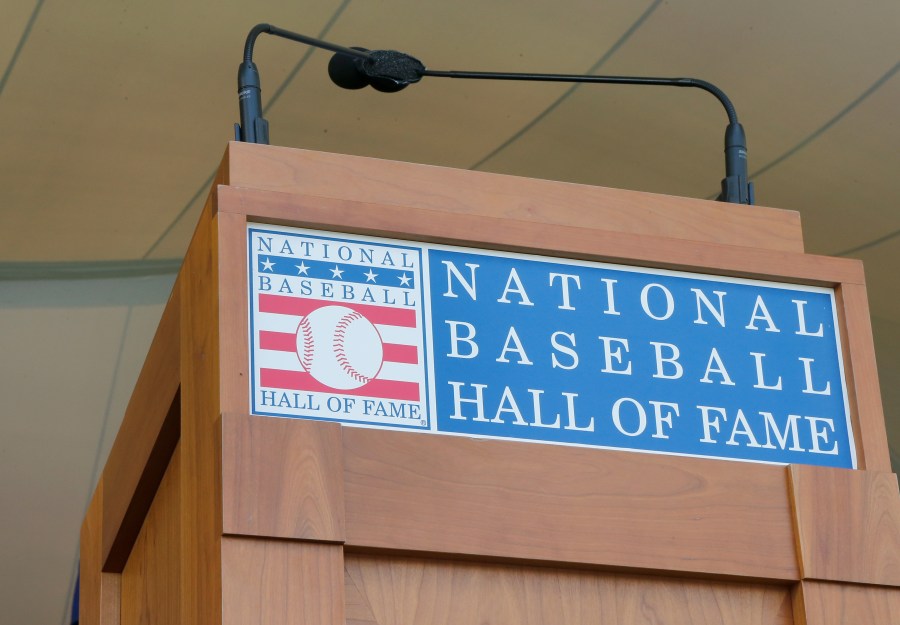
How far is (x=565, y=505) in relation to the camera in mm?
1207

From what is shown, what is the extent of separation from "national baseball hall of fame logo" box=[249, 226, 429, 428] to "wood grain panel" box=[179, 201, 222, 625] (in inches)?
1.4

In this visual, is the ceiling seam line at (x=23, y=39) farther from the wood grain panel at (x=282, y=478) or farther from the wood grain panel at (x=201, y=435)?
the wood grain panel at (x=282, y=478)

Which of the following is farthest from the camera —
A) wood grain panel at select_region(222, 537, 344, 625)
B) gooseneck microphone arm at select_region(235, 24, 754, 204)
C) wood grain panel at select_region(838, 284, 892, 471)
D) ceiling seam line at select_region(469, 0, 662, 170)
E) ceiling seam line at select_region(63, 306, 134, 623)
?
ceiling seam line at select_region(63, 306, 134, 623)

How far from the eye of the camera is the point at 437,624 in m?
1.15

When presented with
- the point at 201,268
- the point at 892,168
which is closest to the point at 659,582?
the point at 201,268

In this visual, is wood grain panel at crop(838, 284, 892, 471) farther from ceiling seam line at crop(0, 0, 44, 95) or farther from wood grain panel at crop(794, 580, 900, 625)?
ceiling seam line at crop(0, 0, 44, 95)

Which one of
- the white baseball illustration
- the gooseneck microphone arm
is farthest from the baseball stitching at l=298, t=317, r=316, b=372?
the gooseneck microphone arm

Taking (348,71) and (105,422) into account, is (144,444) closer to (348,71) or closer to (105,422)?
(348,71)

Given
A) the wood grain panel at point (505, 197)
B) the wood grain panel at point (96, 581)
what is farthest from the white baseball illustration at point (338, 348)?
the wood grain panel at point (96, 581)

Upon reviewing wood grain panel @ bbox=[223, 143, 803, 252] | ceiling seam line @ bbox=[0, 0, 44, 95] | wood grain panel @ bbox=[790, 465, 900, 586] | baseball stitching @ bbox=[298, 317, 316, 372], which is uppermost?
ceiling seam line @ bbox=[0, 0, 44, 95]

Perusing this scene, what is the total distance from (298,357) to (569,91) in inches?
104

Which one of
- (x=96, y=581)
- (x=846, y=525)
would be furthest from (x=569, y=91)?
(x=846, y=525)

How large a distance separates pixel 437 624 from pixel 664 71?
2.58 meters

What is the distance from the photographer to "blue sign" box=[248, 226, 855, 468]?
1202 mm
